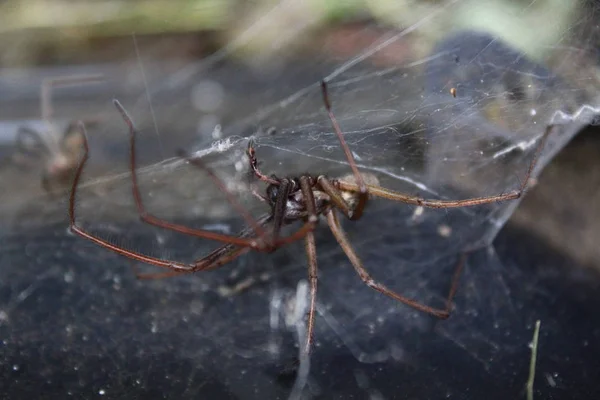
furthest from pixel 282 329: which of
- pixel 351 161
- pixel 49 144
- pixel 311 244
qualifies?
pixel 49 144

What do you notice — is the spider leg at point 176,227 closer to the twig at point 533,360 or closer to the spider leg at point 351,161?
the spider leg at point 351,161

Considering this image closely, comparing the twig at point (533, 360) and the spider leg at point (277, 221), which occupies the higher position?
the spider leg at point (277, 221)

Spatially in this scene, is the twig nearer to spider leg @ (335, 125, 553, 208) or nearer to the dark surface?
the dark surface

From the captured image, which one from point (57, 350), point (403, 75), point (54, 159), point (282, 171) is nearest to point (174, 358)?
point (57, 350)

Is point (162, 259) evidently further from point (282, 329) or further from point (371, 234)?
point (371, 234)

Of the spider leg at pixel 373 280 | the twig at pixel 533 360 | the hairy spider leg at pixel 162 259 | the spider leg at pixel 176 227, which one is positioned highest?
the spider leg at pixel 176 227

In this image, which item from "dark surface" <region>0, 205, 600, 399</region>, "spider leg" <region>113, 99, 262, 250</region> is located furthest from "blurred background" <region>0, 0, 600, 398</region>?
"spider leg" <region>113, 99, 262, 250</region>

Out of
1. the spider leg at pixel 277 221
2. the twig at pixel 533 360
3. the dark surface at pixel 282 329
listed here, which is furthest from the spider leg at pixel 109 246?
the twig at pixel 533 360

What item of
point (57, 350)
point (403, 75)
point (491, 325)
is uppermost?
point (403, 75)

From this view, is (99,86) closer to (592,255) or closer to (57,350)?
(57,350)
